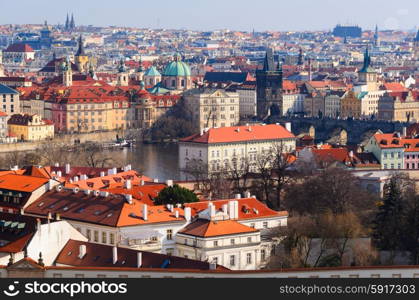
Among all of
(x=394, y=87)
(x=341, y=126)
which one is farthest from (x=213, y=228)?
(x=394, y=87)

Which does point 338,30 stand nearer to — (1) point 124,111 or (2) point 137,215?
Answer: (1) point 124,111

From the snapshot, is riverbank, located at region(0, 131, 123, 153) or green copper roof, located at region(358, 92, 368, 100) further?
green copper roof, located at region(358, 92, 368, 100)

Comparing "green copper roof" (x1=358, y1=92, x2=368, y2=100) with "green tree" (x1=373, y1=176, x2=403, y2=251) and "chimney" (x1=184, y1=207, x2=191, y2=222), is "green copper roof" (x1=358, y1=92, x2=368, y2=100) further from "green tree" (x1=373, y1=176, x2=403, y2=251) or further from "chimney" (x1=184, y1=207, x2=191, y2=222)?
"chimney" (x1=184, y1=207, x2=191, y2=222)

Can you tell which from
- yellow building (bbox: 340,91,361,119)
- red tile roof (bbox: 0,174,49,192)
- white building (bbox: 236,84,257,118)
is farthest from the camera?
white building (bbox: 236,84,257,118)

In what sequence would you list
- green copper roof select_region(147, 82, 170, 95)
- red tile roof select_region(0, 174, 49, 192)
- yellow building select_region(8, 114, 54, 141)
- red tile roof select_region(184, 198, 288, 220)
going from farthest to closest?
green copper roof select_region(147, 82, 170, 95), yellow building select_region(8, 114, 54, 141), red tile roof select_region(0, 174, 49, 192), red tile roof select_region(184, 198, 288, 220)

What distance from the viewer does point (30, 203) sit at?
78.6ft

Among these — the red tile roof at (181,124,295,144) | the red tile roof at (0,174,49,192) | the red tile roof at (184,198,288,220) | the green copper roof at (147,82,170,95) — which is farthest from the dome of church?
the red tile roof at (184,198,288,220)

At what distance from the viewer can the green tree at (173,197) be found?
79.0 feet

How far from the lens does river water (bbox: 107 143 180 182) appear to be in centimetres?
3794

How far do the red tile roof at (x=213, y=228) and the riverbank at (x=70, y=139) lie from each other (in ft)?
85.2

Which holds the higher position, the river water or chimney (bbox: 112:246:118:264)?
chimney (bbox: 112:246:118:264)

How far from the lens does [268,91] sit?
61.2 metres

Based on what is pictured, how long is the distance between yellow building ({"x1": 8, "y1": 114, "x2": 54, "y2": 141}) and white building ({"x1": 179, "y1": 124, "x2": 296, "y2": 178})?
1245 centimetres

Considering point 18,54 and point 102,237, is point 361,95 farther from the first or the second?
point 18,54
